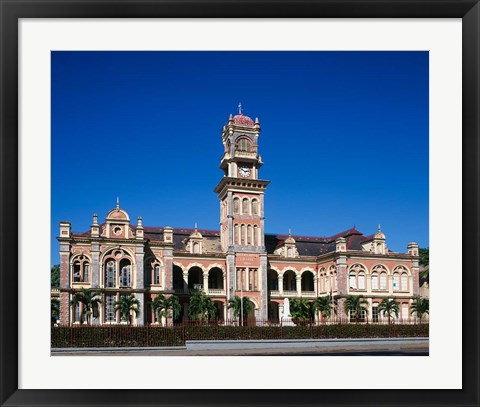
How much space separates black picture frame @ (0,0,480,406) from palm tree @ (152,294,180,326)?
30070mm

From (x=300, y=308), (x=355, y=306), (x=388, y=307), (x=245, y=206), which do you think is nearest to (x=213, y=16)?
(x=388, y=307)

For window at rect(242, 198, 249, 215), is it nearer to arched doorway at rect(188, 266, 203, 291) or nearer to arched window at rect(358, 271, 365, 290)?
arched doorway at rect(188, 266, 203, 291)

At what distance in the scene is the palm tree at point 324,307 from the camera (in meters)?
43.2

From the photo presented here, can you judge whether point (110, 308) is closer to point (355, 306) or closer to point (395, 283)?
Result: point (355, 306)

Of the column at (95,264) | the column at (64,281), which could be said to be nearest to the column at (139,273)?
the column at (95,264)

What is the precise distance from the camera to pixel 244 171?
47.3 metres

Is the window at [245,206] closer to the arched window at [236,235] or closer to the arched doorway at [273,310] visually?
the arched window at [236,235]

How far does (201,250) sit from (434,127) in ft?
122

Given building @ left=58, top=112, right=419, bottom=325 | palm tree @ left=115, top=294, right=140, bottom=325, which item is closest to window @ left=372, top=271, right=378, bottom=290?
building @ left=58, top=112, right=419, bottom=325

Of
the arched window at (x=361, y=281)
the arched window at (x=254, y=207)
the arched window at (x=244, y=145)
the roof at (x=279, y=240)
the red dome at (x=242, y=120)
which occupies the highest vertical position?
the red dome at (x=242, y=120)

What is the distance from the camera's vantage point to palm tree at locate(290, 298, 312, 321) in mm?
43844

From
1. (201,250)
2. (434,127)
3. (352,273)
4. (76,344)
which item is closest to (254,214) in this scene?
(201,250)

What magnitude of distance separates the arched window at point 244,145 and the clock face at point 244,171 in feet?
5.09

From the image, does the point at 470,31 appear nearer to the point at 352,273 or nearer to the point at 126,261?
the point at 126,261
